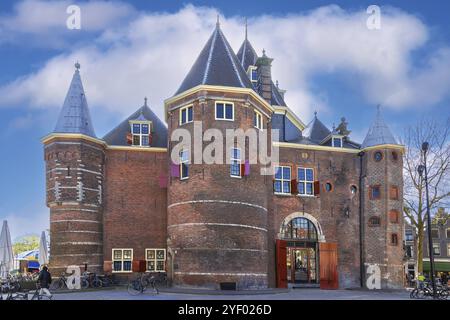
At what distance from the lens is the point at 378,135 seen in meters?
34.8

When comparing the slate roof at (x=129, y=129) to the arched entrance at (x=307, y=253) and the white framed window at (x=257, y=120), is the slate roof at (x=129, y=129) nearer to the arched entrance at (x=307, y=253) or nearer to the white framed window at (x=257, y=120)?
the white framed window at (x=257, y=120)

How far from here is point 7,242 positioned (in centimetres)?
2723

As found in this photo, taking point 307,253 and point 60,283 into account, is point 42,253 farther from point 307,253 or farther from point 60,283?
point 307,253

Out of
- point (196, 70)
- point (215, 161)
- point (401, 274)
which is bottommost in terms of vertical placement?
point (401, 274)

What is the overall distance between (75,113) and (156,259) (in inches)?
395

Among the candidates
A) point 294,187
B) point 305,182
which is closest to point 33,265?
point 294,187

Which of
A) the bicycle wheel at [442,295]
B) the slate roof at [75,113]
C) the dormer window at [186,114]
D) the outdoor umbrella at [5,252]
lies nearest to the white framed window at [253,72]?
the dormer window at [186,114]

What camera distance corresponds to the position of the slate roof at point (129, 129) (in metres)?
33.8

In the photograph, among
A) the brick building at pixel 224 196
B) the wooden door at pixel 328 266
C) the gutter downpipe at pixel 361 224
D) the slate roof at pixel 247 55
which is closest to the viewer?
the brick building at pixel 224 196

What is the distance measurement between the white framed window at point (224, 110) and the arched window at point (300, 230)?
842cm

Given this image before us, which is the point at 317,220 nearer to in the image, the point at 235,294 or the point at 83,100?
the point at 235,294

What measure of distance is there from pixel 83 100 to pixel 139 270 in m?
10.9

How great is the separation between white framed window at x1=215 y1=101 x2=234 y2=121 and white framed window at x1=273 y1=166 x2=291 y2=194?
5932 millimetres

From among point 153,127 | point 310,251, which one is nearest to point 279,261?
point 310,251
